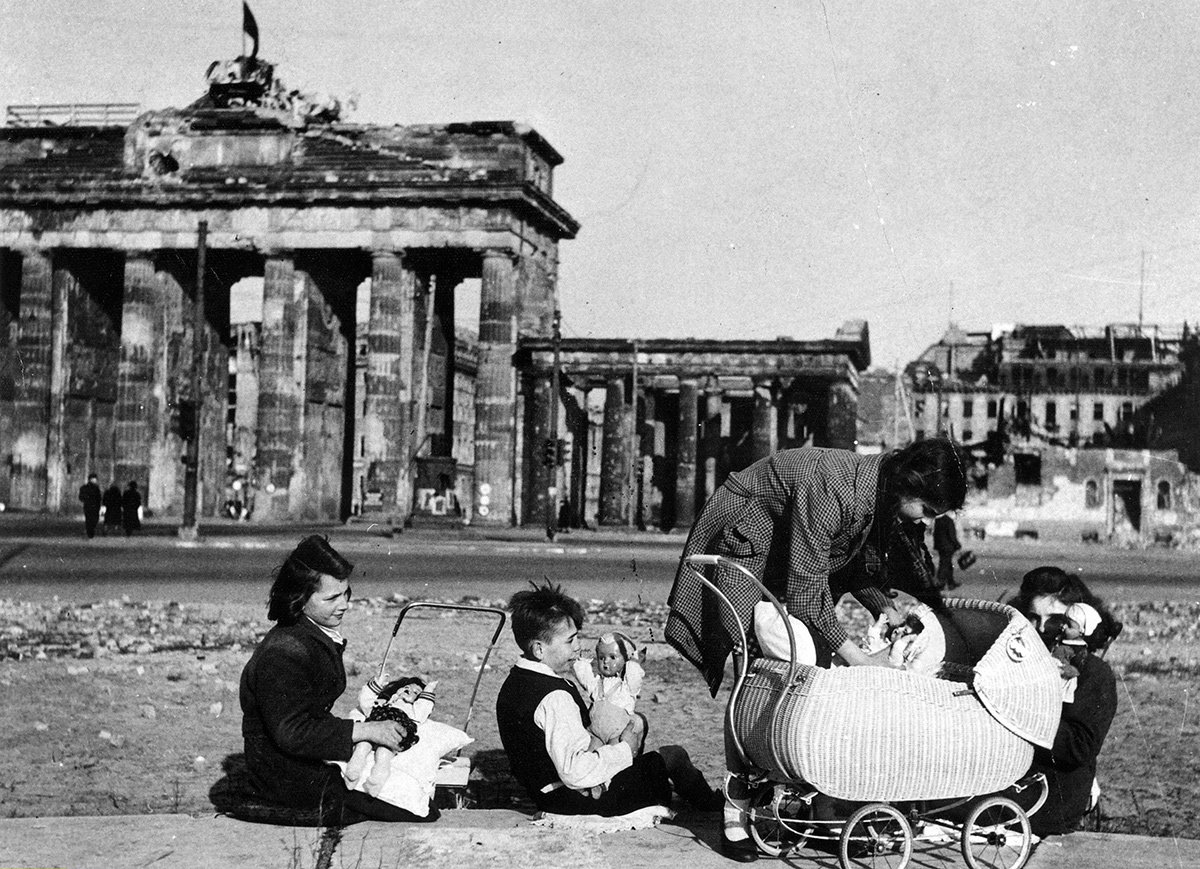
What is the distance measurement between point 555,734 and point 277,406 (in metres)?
45.6

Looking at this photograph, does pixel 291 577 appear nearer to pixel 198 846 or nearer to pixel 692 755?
pixel 198 846

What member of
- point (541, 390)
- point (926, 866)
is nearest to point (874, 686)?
point (926, 866)

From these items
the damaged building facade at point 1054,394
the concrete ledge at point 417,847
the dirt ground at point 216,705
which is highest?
the damaged building facade at point 1054,394

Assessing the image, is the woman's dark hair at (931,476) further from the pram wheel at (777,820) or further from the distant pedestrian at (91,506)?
the distant pedestrian at (91,506)

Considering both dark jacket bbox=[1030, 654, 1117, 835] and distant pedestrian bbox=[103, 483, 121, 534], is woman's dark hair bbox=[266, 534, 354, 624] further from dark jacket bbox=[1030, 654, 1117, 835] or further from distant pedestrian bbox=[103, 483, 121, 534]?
distant pedestrian bbox=[103, 483, 121, 534]

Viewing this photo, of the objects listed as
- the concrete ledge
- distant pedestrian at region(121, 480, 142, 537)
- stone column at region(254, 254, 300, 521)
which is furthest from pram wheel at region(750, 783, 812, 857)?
stone column at region(254, 254, 300, 521)

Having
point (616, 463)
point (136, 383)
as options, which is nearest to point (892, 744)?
point (136, 383)

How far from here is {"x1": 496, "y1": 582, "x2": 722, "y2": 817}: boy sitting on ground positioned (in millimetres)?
6316

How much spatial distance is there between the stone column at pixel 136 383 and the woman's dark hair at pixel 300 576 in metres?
46.8

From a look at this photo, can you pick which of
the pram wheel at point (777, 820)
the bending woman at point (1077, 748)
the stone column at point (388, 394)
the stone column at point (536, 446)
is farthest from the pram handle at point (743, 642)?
the stone column at point (536, 446)

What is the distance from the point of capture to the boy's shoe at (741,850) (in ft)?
18.8

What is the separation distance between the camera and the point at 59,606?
55.3ft

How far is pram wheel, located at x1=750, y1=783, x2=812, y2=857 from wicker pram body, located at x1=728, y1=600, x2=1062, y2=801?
→ 125mm

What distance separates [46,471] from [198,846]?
164ft
